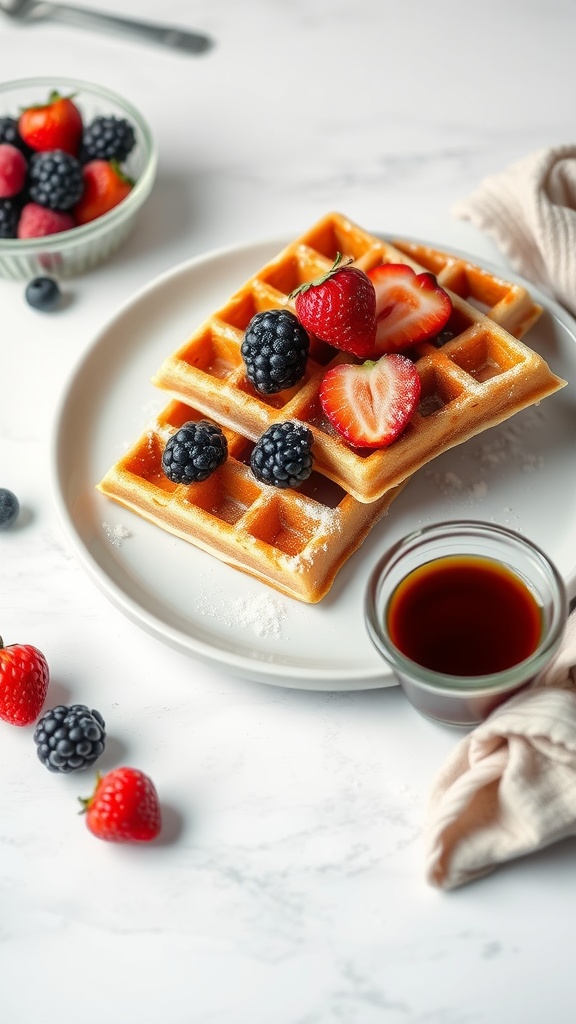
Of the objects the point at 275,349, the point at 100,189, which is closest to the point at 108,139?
the point at 100,189

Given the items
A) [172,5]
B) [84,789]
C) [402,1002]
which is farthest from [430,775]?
[172,5]

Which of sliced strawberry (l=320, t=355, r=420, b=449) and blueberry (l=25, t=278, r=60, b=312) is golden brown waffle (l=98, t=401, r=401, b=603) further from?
blueberry (l=25, t=278, r=60, b=312)

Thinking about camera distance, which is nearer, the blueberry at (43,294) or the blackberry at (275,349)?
the blackberry at (275,349)

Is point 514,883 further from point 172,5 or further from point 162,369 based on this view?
point 172,5

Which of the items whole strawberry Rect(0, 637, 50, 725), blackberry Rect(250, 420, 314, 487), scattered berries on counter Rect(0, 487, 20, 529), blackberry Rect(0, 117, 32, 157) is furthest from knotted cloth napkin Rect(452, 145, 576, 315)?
whole strawberry Rect(0, 637, 50, 725)

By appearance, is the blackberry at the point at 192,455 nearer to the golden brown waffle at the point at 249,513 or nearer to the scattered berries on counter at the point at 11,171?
the golden brown waffle at the point at 249,513

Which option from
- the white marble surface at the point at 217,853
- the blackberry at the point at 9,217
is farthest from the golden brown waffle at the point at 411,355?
the blackberry at the point at 9,217
